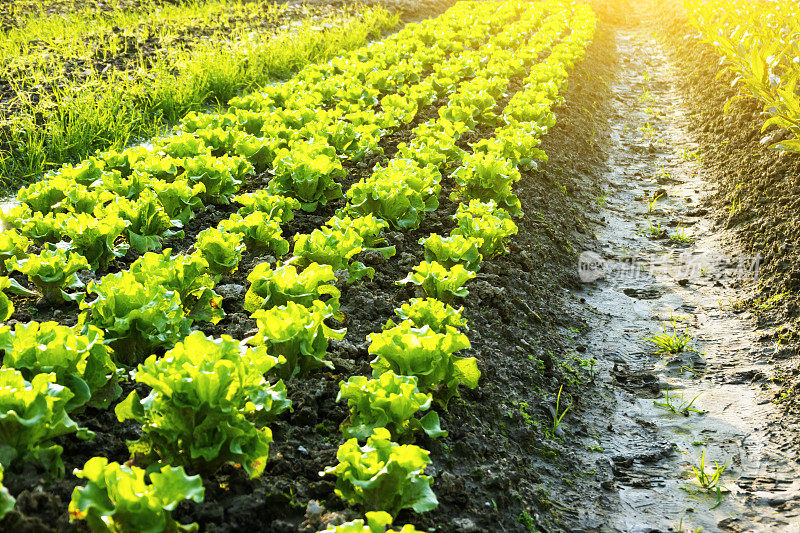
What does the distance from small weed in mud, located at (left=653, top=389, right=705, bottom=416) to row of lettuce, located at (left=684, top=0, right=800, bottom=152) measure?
9.40 ft

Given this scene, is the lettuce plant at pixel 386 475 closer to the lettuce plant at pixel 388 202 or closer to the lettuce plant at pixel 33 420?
the lettuce plant at pixel 33 420

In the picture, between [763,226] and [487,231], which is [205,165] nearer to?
[487,231]

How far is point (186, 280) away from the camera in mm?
3387

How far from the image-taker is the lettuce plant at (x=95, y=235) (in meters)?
3.75

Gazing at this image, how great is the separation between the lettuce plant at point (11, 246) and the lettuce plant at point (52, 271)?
0.19m

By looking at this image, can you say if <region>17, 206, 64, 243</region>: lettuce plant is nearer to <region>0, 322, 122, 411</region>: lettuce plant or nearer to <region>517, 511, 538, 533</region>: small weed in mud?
<region>0, 322, 122, 411</region>: lettuce plant

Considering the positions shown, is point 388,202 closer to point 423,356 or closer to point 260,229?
point 260,229

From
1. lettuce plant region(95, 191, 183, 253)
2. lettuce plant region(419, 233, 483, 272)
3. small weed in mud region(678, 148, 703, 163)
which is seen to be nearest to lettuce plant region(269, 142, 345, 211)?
lettuce plant region(95, 191, 183, 253)

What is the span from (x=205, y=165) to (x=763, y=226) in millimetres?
4377

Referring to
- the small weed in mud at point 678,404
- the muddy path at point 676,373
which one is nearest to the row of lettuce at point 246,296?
the muddy path at point 676,373

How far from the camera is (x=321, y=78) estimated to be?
791 cm

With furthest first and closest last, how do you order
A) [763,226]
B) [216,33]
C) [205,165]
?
[216,33]
[763,226]
[205,165]

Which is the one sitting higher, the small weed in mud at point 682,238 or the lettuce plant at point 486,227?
the lettuce plant at point 486,227

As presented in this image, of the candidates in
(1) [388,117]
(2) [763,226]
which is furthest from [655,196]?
(1) [388,117]
